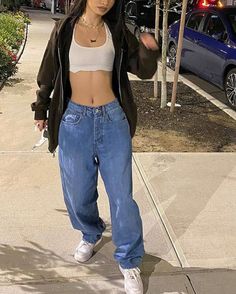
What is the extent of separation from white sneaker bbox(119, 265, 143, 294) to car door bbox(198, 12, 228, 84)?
5.73 m

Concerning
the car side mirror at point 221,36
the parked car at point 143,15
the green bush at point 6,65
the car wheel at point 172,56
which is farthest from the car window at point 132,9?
the car side mirror at point 221,36

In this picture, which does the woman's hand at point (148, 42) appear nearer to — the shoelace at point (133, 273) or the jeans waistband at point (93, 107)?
the jeans waistband at point (93, 107)

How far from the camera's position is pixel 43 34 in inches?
641

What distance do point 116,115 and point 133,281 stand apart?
3.28 ft

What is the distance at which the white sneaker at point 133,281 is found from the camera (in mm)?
2903

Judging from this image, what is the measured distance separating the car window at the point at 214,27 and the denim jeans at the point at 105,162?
616 centimetres

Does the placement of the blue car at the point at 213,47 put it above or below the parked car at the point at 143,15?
above

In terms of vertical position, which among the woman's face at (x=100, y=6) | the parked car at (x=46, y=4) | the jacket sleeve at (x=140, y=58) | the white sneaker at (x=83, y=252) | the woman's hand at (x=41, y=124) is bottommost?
the parked car at (x=46, y=4)

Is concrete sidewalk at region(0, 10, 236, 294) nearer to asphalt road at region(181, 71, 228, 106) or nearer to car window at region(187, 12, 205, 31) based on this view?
asphalt road at region(181, 71, 228, 106)

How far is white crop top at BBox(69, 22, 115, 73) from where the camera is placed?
8.62 ft

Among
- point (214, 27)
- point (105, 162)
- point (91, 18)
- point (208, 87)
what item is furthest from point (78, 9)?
point (208, 87)

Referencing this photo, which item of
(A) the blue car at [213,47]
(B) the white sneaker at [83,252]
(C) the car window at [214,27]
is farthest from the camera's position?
(C) the car window at [214,27]

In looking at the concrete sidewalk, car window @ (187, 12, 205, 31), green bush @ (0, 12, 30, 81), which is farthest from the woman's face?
car window @ (187, 12, 205, 31)

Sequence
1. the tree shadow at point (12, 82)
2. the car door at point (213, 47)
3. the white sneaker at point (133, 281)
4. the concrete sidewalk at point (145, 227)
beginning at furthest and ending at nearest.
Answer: the tree shadow at point (12, 82)
the car door at point (213, 47)
the concrete sidewalk at point (145, 227)
the white sneaker at point (133, 281)
